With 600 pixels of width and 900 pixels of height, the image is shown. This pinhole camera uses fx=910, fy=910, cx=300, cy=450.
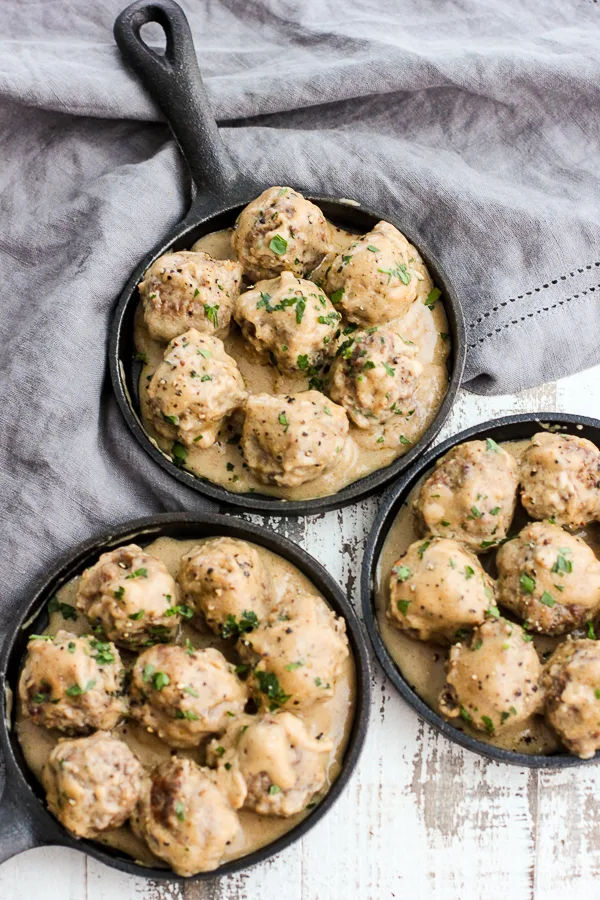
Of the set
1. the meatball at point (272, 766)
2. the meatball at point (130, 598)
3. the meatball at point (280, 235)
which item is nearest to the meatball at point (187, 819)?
the meatball at point (272, 766)

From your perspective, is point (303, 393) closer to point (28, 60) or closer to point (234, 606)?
point (234, 606)

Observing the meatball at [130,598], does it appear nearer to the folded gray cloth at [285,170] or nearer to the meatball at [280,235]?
the folded gray cloth at [285,170]

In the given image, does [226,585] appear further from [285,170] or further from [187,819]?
[285,170]

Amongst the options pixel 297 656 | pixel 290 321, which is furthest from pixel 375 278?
pixel 297 656

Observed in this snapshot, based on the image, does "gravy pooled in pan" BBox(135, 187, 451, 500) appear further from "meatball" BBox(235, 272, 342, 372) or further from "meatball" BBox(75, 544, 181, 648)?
"meatball" BBox(75, 544, 181, 648)

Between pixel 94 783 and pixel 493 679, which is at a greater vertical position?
pixel 94 783

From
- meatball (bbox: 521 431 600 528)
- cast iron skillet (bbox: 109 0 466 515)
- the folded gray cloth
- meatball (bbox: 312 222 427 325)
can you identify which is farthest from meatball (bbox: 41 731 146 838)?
meatball (bbox: 312 222 427 325)
